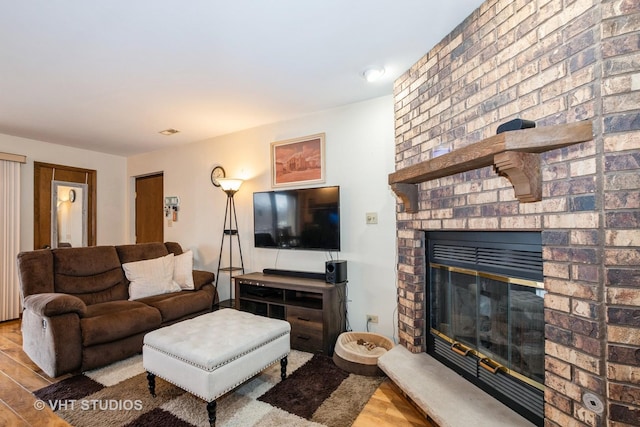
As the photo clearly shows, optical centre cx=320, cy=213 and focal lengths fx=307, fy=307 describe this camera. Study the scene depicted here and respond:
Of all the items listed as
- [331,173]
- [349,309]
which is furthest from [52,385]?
[331,173]

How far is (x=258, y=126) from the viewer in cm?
366

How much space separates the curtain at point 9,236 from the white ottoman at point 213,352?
126 inches

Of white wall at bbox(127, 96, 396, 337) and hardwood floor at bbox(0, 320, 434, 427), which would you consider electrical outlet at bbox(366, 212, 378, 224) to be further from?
hardwood floor at bbox(0, 320, 434, 427)

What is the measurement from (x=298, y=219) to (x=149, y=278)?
5.61 feet

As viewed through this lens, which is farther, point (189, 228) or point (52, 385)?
point (189, 228)

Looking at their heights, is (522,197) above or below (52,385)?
above

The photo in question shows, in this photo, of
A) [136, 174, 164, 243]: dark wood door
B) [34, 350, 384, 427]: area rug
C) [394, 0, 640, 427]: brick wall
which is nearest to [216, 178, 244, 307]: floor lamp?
[34, 350, 384, 427]: area rug

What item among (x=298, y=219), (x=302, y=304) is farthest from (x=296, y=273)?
(x=298, y=219)

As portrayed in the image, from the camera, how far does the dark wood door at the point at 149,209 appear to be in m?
4.79

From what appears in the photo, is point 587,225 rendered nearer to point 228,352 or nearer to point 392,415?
point 392,415

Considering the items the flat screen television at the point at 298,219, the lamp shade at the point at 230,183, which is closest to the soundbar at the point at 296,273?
the flat screen television at the point at 298,219

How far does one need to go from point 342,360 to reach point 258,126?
2683 mm

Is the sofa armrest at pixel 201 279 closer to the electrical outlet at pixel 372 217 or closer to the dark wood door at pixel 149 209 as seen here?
the dark wood door at pixel 149 209

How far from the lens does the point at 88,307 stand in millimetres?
2723
